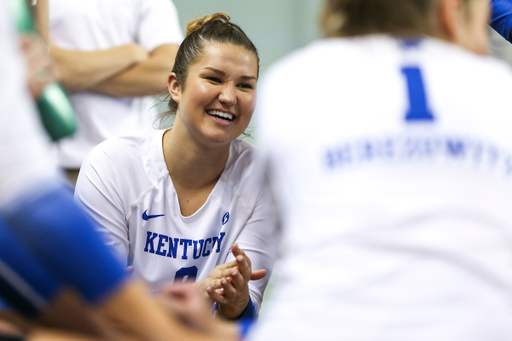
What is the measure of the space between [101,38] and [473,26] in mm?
1384

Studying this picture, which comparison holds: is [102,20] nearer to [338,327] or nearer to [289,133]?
[289,133]

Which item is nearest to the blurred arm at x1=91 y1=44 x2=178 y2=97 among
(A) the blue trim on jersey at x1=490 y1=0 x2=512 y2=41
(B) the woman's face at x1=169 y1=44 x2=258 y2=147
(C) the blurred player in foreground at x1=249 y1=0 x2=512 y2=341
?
(B) the woman's face at x1=169 y1=44 x2=258 y2=147

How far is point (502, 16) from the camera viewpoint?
5.60 ft

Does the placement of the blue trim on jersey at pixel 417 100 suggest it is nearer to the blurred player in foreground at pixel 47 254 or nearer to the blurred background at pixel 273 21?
the blurred player in foreground at pixel 47 254

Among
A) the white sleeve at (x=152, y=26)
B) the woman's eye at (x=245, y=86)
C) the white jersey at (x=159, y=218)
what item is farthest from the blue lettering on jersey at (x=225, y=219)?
the white sleeve at (x=152, y=26)

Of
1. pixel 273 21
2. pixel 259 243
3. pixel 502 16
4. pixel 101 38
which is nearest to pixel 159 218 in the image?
pixel 259 243

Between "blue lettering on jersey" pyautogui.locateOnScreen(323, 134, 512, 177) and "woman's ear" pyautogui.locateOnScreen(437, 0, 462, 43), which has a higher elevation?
"woman's ear" pyautogui.locateOnScreen(437, 0, 462, 43)

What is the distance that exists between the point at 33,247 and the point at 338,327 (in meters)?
0.33

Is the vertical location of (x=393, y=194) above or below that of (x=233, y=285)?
above

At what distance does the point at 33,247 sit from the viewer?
587 mm

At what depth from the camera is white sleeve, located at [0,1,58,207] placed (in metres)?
0.57

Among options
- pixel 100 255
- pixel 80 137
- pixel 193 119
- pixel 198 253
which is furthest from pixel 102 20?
pixel 100 255

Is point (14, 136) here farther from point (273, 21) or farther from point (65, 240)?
point (273, 21)

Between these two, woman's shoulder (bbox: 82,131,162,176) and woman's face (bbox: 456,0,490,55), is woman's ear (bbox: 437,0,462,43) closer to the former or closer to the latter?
woman's face (bbox: 456,0,490,55)
